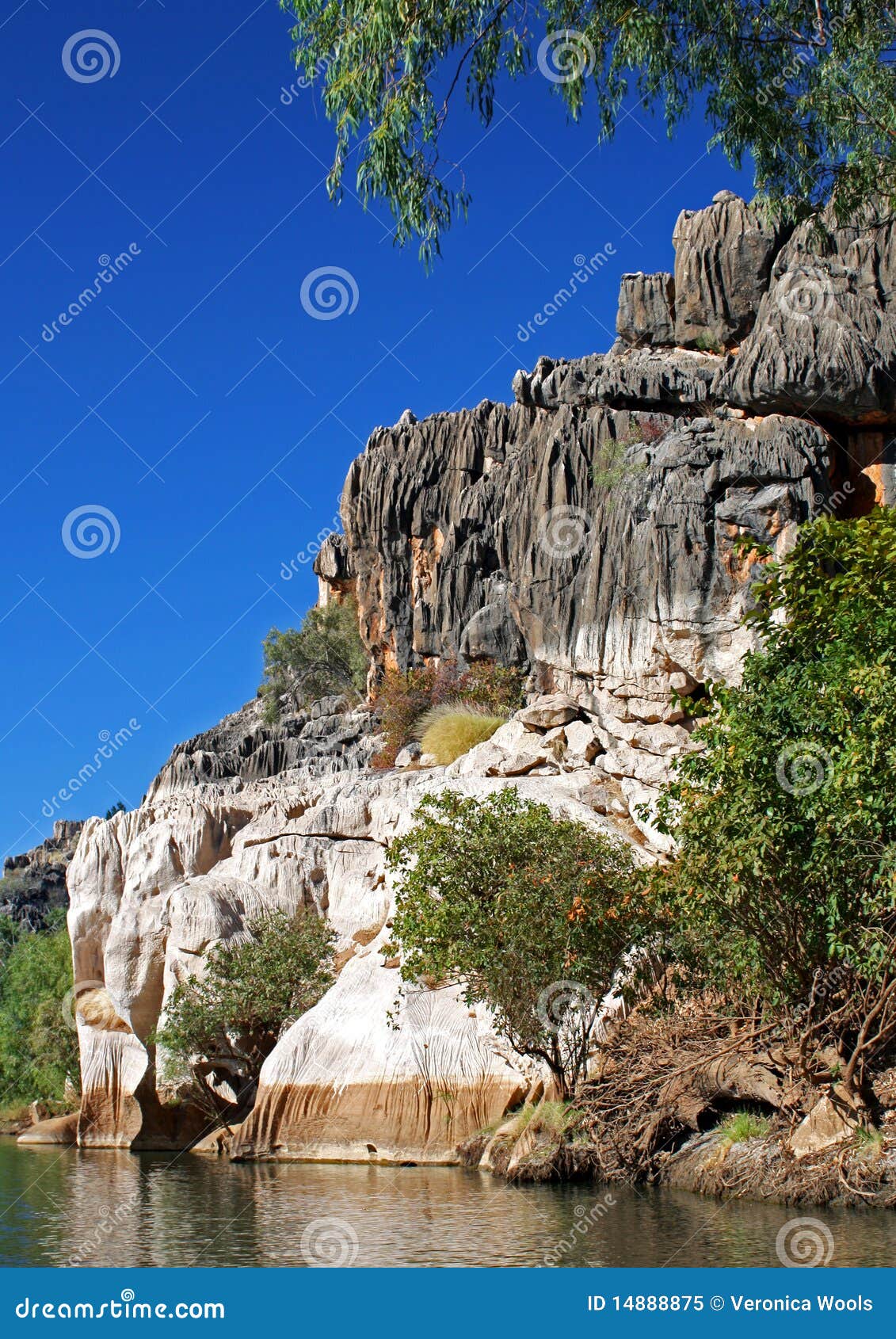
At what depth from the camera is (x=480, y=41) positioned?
1416cm

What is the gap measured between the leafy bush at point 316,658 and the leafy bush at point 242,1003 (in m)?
31.7

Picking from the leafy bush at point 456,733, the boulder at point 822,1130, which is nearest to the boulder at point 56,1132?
the leafy bush at point 456,733

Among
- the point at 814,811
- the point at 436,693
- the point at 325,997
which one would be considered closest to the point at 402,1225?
the point at 814,811

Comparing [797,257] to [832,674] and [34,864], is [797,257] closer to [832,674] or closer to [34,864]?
[832,674]

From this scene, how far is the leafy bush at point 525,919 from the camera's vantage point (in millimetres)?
18016

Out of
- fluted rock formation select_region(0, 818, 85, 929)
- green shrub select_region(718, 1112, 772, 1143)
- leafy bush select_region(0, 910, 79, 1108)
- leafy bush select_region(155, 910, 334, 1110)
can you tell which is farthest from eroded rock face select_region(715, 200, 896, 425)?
fluted rock formation select_region(0, 818, 85, 929)

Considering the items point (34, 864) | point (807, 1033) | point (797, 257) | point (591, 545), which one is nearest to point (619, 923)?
point (807, 1033)

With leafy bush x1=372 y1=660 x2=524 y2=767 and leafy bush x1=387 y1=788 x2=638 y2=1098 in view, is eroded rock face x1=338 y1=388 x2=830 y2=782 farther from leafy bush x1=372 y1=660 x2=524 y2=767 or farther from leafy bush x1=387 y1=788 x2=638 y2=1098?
leafy bush x1=387 y1=788 x2=638 y2=1098

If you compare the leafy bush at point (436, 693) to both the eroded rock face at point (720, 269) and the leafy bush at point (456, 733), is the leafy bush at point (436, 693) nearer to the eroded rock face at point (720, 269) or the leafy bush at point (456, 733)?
the leafy bush at point (456, 733)

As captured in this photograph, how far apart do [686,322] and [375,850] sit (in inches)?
751

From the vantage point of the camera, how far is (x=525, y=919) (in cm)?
1808

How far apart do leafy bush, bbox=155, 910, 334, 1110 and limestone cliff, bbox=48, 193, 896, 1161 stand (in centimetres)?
125

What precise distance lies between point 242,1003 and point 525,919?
10.4m

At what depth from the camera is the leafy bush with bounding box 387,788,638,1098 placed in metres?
18.0
